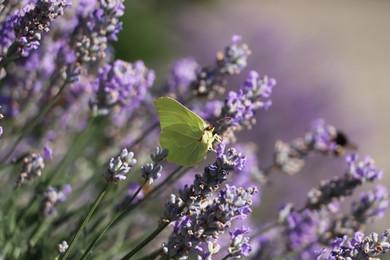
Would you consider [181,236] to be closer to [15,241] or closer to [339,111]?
[15,241]

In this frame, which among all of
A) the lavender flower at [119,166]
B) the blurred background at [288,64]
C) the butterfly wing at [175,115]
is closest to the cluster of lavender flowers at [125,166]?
the lavender flower at [119,166]

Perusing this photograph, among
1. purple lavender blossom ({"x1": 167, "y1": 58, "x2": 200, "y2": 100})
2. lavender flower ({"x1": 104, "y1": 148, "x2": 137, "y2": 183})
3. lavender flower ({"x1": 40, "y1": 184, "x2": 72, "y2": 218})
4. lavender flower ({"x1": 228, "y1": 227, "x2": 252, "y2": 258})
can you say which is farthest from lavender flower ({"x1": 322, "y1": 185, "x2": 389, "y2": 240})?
lavender flower ({"x1": 104, "y1": 148, "x2": 137, "y2": 183})

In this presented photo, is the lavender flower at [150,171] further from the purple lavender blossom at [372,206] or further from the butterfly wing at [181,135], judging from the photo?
the purple lavender blossom at [372,206]

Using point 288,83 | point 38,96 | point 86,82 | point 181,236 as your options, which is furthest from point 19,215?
point 288,83

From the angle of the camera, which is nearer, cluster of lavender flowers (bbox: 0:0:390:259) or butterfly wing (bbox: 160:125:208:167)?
cluster of lavender flowers (bbox: 0:0:390:259)

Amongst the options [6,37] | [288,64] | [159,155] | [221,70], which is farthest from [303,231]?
[288,64]

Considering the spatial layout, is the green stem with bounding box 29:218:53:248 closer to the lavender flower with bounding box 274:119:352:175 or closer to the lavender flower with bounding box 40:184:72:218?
the lavender flower with bounding box 40:184:72:218

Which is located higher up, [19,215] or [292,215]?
[292,215]
